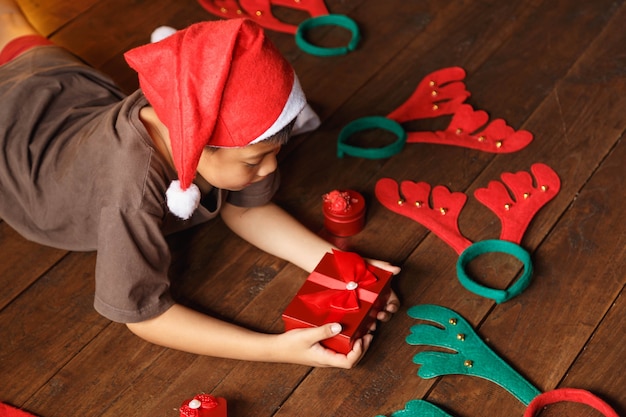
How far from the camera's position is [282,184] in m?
1.61

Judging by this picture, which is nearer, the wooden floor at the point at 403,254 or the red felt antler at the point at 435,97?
the wooden floor at the point at 403,254

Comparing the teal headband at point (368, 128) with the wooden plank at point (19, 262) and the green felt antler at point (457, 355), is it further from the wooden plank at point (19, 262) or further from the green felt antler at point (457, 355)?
the wooden plank at point (19, 262)

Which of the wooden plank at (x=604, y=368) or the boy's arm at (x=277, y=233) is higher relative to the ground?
the boy's arm at (x=277, y=233)

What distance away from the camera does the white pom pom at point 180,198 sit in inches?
47.6

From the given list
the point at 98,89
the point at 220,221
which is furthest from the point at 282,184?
the point at 98,89

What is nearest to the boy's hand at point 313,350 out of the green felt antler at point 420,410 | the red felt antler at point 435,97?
the green felt antler at point 420,410

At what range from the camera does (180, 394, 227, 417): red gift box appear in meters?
1.23

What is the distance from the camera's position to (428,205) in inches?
60.7

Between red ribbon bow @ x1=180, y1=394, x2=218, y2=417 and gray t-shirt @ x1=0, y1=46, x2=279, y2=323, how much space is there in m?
0.15

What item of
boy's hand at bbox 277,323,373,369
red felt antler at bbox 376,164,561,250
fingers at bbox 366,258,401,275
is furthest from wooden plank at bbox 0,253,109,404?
red felt antler at bbox 376,164,561,250

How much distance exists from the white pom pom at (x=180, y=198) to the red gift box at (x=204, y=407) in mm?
279

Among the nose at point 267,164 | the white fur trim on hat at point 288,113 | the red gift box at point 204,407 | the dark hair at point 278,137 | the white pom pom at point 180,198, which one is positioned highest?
the white fur trim on hat at point 288,113

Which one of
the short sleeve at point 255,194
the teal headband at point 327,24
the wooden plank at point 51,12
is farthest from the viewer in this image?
the wooden plank at point 51,12

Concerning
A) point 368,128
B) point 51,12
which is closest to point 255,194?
point 368,128
